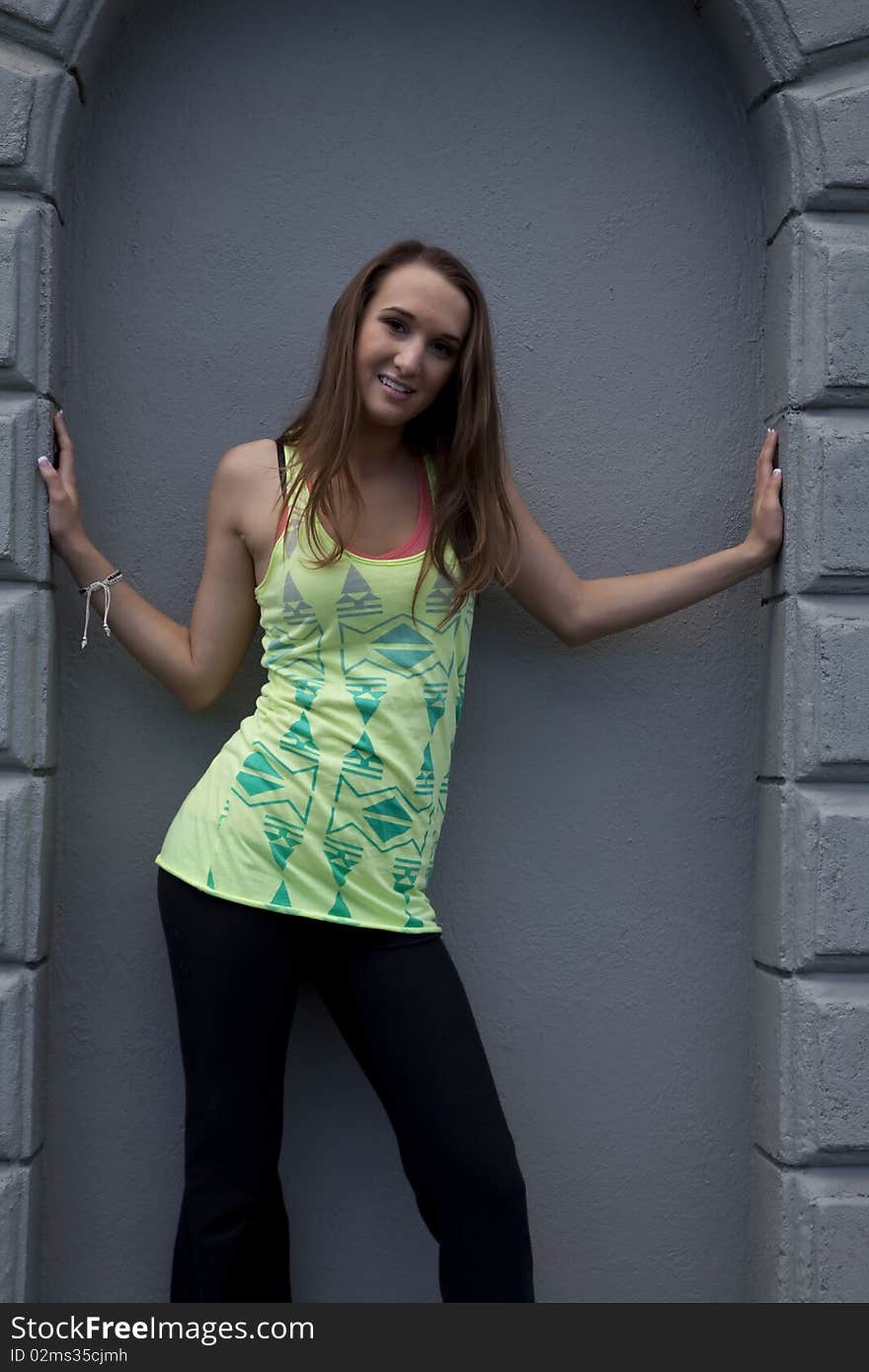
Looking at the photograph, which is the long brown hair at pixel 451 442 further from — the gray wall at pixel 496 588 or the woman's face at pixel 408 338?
the gray wall at pixel 496 588

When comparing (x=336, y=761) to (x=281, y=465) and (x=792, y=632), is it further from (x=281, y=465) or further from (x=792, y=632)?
(x=792, y=632)

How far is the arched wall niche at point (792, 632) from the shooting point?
8.20 ft

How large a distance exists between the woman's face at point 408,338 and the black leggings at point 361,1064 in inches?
37.4

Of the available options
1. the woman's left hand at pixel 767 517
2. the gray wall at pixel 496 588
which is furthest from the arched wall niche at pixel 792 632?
the gray wall at pixel 496 588

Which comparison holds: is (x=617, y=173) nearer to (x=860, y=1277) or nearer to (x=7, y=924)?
(x=7, y=924)

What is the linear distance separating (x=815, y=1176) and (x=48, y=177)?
2.44 m

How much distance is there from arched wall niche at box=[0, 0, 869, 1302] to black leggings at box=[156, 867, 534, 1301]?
0.37 metres

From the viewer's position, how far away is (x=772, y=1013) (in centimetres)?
265

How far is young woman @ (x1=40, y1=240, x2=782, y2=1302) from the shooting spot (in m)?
2.29

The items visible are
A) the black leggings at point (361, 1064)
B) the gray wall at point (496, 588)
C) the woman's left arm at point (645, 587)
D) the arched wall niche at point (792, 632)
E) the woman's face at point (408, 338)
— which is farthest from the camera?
the gray wall at point (496, 588)

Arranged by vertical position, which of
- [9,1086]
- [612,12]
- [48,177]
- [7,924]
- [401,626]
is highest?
[612,12]

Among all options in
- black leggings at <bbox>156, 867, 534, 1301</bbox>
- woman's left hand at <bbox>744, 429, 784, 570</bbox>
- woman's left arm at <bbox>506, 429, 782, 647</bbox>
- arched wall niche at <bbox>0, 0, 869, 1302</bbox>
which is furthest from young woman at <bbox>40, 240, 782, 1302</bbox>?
woman's left hand at <bbox>744, 429, 784, 570</bbox>
